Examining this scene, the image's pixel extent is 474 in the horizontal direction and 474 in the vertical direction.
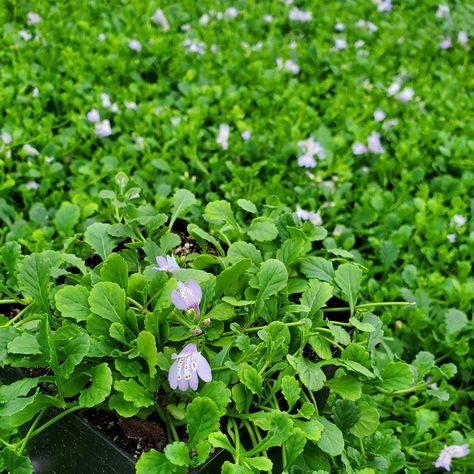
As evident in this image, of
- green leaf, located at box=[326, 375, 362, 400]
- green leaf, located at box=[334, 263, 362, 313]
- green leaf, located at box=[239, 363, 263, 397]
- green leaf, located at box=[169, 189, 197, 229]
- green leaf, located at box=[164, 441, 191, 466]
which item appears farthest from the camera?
green leaf, located at box=[169, 189, 197, 229]

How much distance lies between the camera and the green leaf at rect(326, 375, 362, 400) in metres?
1.38

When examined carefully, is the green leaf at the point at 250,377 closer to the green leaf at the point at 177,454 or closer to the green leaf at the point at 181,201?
the green leaf at the point at 177,454

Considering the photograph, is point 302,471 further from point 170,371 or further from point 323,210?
point 323,210

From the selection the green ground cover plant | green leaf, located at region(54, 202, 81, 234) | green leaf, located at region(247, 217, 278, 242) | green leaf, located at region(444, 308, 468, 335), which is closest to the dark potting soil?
the green ground cover plant

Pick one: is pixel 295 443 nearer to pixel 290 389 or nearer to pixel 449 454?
pixel 290 389

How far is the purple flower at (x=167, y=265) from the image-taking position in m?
1.39

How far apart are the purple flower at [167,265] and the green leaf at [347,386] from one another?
0.42m

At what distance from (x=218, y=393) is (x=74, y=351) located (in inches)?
11.3

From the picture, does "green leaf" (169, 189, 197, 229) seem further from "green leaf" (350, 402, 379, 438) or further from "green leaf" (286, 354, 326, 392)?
"green leaf" (350, 402, 379, 438)

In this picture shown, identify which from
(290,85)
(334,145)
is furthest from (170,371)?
(290,85)

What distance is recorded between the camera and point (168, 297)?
1322 millimetres

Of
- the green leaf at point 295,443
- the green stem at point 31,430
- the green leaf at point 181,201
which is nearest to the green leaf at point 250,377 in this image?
the green leaf at point 295,443

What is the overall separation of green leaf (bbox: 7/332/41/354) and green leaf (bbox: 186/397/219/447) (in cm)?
34

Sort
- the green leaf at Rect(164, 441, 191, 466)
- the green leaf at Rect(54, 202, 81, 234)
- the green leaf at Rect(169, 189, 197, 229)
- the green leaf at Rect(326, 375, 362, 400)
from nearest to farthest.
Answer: the green leaf at Rect(164, 441, 191, 466) → the green leaf at Rect(326, 375, 362, 400) → the green leaf at Rect(169, 189, 197, 229) → the green leaf at Rect(54, 202, 81, 234)
